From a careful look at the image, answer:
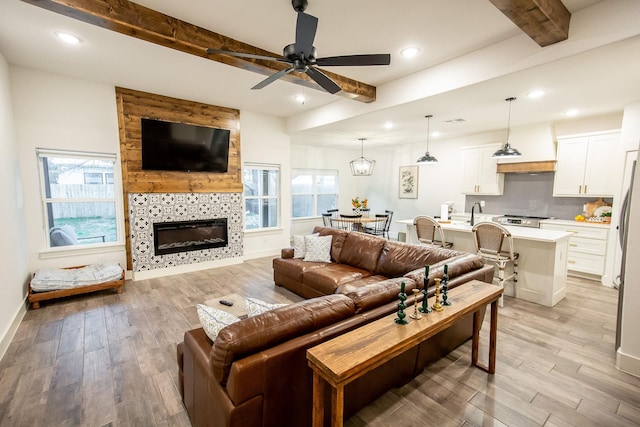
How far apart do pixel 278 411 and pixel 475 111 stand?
4.84 metres

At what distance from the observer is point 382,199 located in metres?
8.98

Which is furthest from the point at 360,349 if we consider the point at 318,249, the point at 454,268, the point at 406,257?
the point at 318,249

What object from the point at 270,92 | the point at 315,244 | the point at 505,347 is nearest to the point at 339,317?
the point at 505,347

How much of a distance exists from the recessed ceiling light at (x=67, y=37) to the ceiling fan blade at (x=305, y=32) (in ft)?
8.15

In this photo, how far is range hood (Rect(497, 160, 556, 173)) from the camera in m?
5.29

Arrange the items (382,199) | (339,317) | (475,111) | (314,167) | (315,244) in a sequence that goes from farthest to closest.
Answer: (382,199) → (314,167) → (475,111) → (315,244) → (339,317)

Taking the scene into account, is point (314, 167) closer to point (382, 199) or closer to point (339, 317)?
point (382, 199)

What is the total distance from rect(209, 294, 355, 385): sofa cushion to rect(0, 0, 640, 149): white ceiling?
93.8 inches

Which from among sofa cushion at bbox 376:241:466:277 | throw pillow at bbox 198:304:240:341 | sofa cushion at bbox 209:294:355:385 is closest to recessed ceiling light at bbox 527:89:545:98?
sofa cushion at bbox 376:241:466:277

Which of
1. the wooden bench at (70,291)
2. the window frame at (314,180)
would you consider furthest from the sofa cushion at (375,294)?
the window frame at (314,180)

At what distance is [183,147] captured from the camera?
4859mm

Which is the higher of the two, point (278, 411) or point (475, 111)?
point (475, 111)

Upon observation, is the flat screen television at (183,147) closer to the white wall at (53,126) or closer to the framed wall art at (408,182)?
the white wall at (53,126)

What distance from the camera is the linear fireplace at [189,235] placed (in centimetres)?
480
